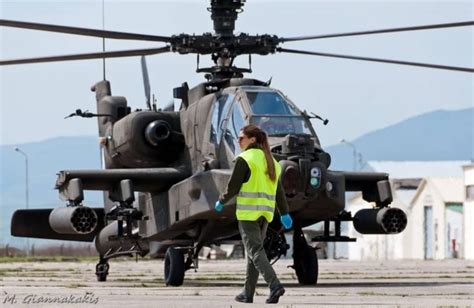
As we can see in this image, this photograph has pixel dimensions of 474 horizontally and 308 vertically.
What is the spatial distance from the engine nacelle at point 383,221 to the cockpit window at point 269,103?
2755 millimetres

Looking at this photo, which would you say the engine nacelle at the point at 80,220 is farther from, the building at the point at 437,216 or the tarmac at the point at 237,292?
the building at the point at 437,216

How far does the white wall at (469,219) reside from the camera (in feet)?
237

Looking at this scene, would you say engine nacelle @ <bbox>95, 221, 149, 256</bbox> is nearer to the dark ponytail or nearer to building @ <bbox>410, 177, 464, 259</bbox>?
the dark ponytail

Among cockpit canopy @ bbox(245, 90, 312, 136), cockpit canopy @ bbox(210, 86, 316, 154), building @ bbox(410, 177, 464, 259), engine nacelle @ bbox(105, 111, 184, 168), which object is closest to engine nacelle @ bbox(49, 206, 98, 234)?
engine nacelle @ bbox(105, 111, 184, 168)

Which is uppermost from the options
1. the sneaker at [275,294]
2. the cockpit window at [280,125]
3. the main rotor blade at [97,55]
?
the main rotor blade at [97,55]

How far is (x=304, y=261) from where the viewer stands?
24.5m

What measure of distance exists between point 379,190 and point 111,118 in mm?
5760

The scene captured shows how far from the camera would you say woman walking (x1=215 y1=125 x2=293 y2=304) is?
1784 centimetres

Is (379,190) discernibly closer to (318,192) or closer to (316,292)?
(318,192)

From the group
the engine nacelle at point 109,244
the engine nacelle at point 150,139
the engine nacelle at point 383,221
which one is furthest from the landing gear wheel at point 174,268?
the engine nacelle at point 109,244

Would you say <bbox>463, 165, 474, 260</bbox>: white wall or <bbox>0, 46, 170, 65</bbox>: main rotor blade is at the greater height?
<bbox>0, 46, 170, 65</bbox>: main rotor blade

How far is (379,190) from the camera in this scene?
1024 inches

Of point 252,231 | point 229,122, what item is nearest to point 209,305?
point 252,231

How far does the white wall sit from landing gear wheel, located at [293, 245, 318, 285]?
158 feet
